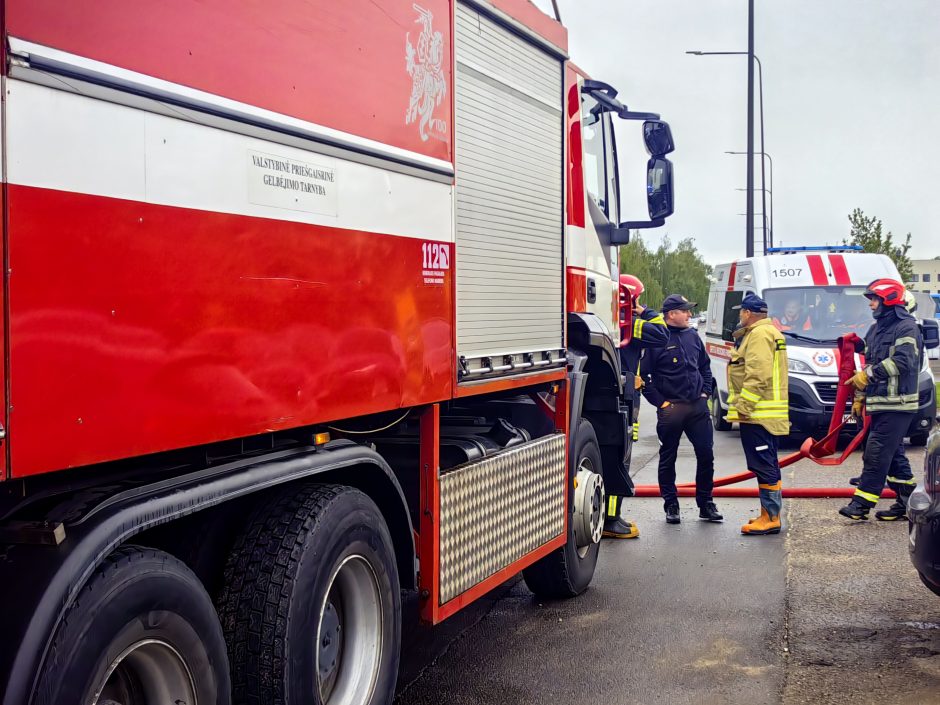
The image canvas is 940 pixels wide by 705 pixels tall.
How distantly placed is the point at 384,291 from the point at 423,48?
1.01m

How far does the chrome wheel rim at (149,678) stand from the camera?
2555 millimetres

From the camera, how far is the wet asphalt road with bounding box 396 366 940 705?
472 centimetres

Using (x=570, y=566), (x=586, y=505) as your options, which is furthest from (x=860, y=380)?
(x=570, y=566)

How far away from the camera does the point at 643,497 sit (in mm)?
9812

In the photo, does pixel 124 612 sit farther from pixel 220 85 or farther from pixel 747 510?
pixel 747 510

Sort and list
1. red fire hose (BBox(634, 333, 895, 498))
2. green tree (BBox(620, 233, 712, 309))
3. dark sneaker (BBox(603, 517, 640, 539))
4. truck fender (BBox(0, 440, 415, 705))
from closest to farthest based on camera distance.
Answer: truck fender (BBox(0, 440, 415, 705)) < dark sneaker (BBox(603, 517, 640, 539)) < red fire hose (BBox(634, 333, 895, 498)) < green tree (BBox(620, 233, 712, 309))

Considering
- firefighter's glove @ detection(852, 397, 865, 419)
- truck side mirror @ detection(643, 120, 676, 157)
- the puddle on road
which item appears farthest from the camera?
firefighter's glove @ detection(852, 397, 865, 419)

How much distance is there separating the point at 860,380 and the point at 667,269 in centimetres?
7980

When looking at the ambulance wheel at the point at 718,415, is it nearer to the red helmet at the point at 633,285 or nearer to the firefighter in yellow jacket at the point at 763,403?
the red helmet at the point at 633,285

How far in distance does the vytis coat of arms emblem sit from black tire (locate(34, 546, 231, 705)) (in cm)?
194

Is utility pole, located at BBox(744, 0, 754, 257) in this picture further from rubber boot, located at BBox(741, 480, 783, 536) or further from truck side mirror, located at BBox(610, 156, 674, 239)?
truck side mirror, located at BBox(610, 156, 674, 239)

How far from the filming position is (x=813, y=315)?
13.7 metres

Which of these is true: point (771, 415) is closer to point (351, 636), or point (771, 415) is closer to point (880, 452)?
point (880, 452)

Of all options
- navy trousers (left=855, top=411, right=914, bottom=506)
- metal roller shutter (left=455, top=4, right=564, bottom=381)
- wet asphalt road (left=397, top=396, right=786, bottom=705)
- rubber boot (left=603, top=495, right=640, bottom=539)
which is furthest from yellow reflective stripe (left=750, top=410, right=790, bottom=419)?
metal roller shutter (left=455, top=4, right=564, bottom=381)
